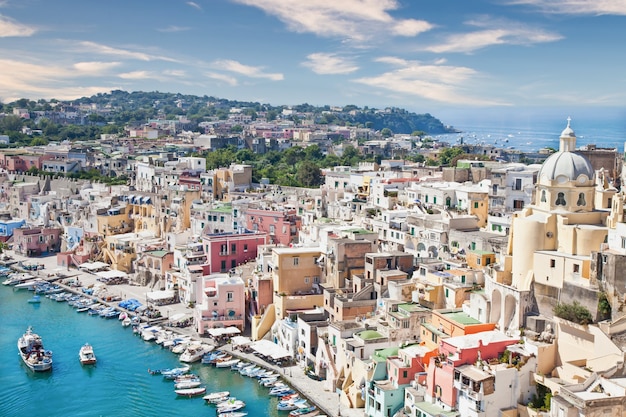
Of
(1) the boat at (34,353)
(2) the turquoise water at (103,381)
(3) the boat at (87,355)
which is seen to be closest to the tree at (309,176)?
(2) the turquoise water at (103,381)

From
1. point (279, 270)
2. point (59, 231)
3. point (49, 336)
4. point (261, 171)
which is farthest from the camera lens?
point (261, 171)

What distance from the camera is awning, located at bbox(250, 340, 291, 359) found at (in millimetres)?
22219

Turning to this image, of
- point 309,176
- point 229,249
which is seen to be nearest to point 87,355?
point 229,249

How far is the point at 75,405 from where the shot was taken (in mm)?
20438

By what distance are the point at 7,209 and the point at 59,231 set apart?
27.0ft

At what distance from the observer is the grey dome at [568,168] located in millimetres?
18922

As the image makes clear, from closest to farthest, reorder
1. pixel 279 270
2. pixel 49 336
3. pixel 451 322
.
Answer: pixel 451 322 < pixel 279 270 < pixel 49 336

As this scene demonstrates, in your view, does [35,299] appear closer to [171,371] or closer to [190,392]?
[171,371]

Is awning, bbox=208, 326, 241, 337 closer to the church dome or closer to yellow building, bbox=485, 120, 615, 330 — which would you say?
yellow building, bbox=485, 120, 615, 330

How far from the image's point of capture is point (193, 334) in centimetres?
2516

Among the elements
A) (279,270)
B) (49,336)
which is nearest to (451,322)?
(279,270)

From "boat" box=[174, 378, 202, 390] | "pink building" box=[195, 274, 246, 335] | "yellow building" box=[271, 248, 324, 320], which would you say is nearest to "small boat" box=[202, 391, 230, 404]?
"boat" box=[174, 378, 202, 390]

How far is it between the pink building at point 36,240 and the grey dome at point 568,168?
2913 centimetres

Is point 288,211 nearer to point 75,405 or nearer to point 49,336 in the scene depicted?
point 49,336
